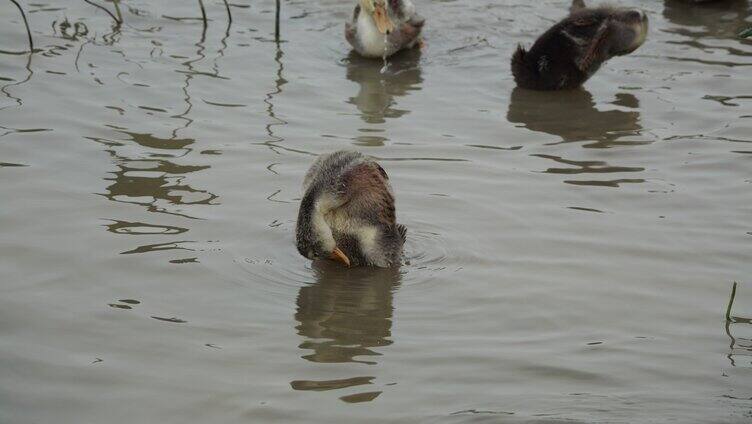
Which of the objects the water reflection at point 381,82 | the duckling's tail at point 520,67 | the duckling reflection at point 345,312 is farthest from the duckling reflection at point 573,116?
the duckling reflection at point 345,312

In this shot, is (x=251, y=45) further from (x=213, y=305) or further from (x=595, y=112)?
(x=213, y=305)

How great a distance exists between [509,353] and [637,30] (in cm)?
464

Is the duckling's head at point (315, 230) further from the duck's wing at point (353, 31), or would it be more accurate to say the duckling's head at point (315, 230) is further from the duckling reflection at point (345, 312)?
the duck's wing at point (353, 31)

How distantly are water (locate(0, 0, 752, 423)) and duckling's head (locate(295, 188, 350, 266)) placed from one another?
159 millimetres

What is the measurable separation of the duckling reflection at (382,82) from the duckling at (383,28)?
93 millimetres

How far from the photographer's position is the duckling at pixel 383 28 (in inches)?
370

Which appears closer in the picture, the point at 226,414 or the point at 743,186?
the point at 226,414

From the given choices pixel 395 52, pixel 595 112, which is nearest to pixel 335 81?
pixel 395 52

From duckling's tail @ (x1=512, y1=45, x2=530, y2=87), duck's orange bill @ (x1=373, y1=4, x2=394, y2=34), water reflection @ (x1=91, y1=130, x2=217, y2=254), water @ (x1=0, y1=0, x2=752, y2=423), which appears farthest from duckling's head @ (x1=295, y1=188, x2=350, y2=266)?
duck's orange bill @ (x1=373, y1=4, x2=394, y2=34)

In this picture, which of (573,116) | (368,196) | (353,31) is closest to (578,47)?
(573,116)

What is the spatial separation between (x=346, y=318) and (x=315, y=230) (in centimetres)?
49

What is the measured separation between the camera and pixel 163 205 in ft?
20.1

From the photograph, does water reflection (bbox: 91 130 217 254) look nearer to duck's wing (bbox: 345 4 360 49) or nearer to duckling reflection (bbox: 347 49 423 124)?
duckling reflection (bbox: 347 49 423 124)

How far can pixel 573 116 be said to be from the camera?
26.9ft
